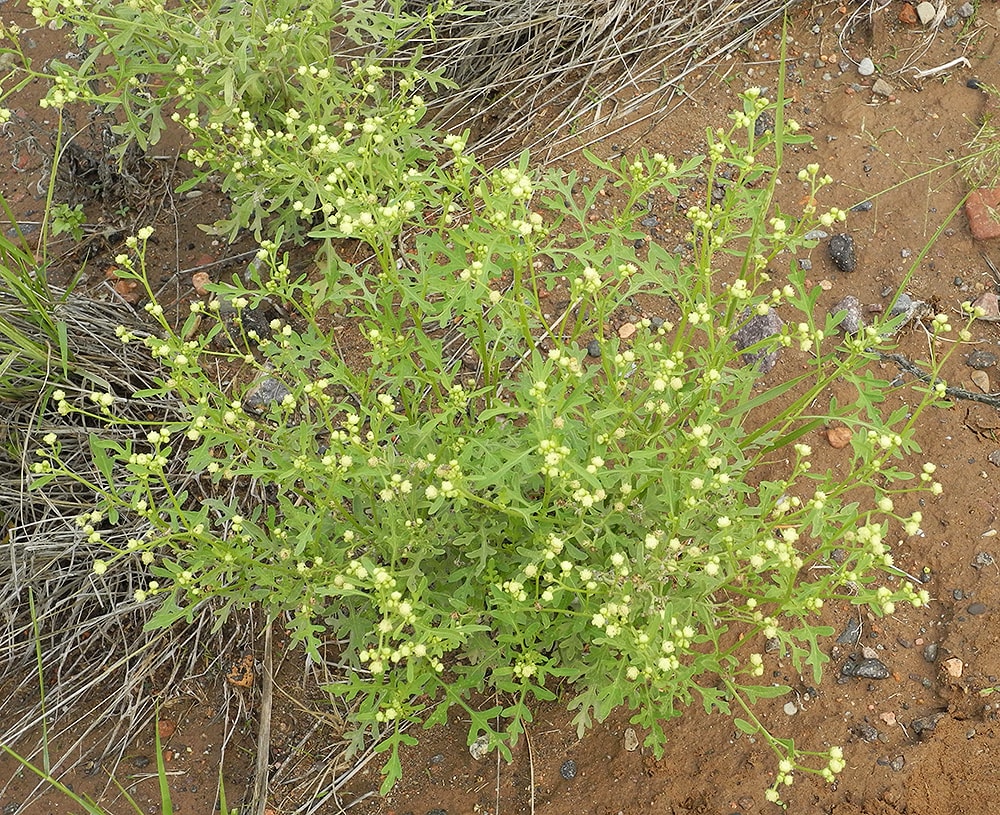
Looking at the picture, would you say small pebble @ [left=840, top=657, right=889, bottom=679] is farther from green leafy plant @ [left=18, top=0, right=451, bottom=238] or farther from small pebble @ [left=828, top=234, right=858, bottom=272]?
green leafy plant @ [left=18, top=0, right=451, bottom=238]

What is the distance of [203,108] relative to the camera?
5340 mm

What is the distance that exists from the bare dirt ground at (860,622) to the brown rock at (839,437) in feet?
0.11

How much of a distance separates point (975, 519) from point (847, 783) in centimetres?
116

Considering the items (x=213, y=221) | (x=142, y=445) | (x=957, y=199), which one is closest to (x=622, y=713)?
(x=142, y=445)

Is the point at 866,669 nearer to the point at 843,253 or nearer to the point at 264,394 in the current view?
the point at 843,253

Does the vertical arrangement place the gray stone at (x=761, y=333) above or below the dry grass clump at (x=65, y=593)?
below

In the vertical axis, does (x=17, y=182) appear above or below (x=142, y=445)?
above

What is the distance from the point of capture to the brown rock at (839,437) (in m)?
3.84

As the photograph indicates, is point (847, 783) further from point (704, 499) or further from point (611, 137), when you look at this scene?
point (611, 137)

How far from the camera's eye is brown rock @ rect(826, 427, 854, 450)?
3.84 meters

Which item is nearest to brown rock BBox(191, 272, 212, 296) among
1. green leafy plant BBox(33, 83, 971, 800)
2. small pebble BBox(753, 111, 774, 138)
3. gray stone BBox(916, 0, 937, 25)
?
green leafy plant BBox(33, 83, 971, 800)

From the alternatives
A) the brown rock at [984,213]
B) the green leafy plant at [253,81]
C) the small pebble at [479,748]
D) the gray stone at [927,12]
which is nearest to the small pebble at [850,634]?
the small pebble at [479,748]

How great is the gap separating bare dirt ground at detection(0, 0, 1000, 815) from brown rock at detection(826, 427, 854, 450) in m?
0.03

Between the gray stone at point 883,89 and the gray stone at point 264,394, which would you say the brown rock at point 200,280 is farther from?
the gray stone at point 883,89
